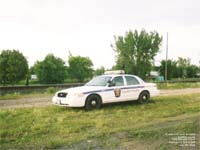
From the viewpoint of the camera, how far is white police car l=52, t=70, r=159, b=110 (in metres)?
9.44

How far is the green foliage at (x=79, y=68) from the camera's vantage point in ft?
193

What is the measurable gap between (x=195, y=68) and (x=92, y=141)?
7294 cm

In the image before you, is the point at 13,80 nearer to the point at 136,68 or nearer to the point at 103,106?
the point at 136,68

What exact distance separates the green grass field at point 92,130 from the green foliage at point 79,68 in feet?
164

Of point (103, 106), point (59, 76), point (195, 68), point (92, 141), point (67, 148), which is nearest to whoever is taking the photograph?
point (67, 148)

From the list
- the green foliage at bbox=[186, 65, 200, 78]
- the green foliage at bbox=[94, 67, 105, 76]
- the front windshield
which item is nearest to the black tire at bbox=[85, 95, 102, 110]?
the front windshield

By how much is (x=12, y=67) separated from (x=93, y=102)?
35738 millimetres

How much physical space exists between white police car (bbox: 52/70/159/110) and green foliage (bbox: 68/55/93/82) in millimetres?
47325

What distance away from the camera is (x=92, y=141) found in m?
5.29

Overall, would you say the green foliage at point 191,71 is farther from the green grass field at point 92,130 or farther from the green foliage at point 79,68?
the green grass field at point 92,130

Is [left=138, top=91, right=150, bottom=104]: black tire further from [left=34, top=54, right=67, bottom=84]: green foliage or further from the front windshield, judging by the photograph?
[left=34, top=54, right=67, bottom=84]: green foliage

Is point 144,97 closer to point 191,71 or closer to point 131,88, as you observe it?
point 131,88

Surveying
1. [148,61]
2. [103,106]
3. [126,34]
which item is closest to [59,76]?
[126,34]

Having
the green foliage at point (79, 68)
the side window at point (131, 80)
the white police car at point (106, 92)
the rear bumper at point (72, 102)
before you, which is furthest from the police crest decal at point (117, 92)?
the green foliage at point (79, 68)
